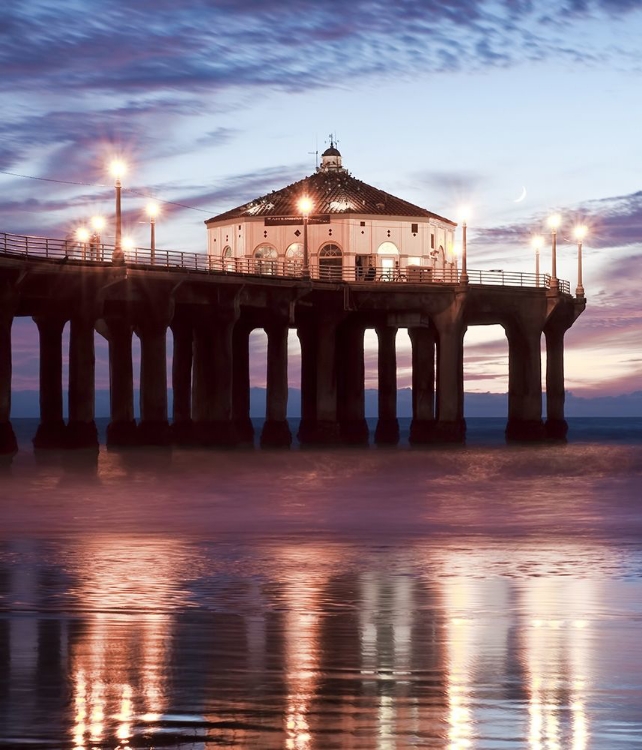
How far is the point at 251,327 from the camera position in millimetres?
77000

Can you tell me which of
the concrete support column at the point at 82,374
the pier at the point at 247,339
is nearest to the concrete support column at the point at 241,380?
the pier at the point at 247,339

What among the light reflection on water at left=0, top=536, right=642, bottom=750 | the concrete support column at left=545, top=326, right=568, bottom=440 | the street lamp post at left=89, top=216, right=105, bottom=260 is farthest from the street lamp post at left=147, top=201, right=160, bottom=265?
the light reflection on water at left=0, top=536, right=642, bottom=750

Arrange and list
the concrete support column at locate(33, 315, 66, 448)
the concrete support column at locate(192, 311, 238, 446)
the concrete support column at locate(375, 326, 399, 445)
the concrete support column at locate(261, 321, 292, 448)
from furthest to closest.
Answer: the concrete support column at locate(375, 326, 399, 445) < the concrete support column at locate(261, 321, 292, 448) < the concrete support column at locate(33, 315, 66, 448) < the concrete support column at locate(192, 311, 238, 446)

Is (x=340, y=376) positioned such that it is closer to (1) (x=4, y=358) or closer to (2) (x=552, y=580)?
(1) (x=4, y=358)

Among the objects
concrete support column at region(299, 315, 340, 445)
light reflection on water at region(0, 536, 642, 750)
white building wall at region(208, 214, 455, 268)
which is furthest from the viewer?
white building wall at region(208, 214, 455, 268)

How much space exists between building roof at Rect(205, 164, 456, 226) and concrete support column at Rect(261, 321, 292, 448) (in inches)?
533

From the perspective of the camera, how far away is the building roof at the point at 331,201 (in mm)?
82500

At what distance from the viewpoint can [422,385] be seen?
270 ft

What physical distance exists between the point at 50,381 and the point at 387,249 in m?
24.0

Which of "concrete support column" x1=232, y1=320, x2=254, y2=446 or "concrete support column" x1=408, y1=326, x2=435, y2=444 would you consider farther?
"concrete support column" x1=408, y1=326, x2=435, y2=444

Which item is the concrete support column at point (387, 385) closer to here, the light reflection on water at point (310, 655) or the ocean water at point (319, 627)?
the ocean water at point (319, 627)

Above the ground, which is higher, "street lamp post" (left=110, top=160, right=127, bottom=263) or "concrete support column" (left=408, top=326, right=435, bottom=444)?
"street lamp post" (left=110, top=160, right=127, bottom=263)

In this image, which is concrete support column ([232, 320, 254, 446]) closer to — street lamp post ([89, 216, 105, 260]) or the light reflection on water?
street lamp post ([89, 216, 105, 260])

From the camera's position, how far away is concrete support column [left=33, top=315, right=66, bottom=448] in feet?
218
